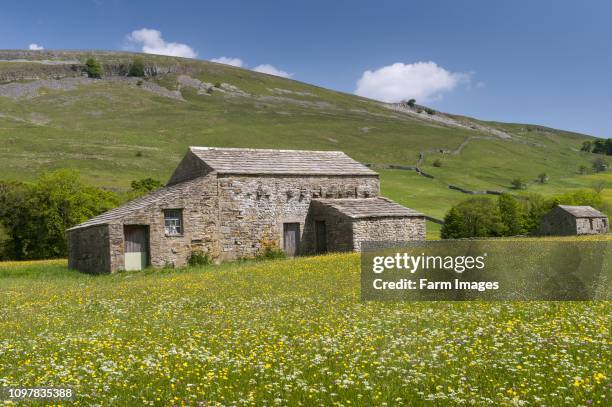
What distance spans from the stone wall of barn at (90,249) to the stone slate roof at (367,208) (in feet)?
43.5

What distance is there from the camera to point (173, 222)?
3159cm

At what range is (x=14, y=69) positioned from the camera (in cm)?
17912

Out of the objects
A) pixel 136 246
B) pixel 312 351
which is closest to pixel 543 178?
pixel 136 246

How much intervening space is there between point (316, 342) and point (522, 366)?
11.8 feet

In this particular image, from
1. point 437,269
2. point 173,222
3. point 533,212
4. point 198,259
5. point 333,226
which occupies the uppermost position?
point 173,222

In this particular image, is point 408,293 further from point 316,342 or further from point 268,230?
point 268,230

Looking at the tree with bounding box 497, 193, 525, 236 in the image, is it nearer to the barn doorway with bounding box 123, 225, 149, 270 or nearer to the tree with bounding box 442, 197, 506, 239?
the tree with bounding box 442, 197, 506, 239

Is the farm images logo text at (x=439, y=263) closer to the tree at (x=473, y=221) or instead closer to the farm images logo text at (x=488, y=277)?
the farm images logo text at (x=488, y=277)

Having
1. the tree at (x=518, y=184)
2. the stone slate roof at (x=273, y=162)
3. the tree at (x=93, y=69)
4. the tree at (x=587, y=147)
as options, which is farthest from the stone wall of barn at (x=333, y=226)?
the tree at (x=93, y=69)

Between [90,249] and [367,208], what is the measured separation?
16.5 meters

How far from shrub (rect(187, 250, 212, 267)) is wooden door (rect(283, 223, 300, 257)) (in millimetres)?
5452

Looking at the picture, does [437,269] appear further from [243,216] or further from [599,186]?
[599,186]

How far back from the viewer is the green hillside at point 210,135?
9412 centimetres

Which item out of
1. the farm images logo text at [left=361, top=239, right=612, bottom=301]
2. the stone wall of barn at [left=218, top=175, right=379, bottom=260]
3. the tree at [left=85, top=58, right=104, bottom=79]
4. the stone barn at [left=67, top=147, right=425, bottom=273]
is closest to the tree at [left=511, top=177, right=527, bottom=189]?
the stone barn at [left=67, top=147, right=425, bottom=273]
